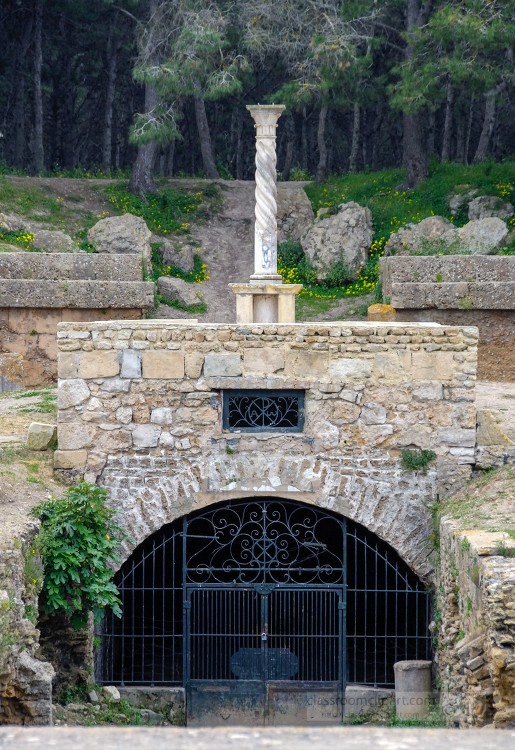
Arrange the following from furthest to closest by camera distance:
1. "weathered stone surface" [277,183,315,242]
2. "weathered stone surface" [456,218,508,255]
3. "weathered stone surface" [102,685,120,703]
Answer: "weathered stone surface" [277,183,315,242]
"weathered stone surface" [456,218,508,255]
"weathered stone surface" [102,685,120,703]

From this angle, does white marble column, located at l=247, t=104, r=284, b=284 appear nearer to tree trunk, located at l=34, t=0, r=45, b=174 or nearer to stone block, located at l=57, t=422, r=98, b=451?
stone block, located at l=57, t=422, r=98, b=451

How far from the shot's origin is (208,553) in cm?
1010

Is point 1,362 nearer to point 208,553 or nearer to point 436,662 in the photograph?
point 208,553

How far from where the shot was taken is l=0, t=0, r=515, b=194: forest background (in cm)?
1755

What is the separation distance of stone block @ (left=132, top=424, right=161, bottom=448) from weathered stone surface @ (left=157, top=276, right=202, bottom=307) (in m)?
8.16

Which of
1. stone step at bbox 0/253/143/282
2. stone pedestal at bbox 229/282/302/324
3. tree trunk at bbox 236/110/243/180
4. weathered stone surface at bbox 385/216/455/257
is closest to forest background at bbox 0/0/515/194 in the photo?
tree trunk at bbox 236/110/243/180

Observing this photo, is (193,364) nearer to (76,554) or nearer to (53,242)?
(76,554)

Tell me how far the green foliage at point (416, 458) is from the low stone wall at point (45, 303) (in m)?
6.13

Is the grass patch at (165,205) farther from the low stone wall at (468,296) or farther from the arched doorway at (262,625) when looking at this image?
the arched doorway at (262,625)

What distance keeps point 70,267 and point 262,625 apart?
7.40 metres

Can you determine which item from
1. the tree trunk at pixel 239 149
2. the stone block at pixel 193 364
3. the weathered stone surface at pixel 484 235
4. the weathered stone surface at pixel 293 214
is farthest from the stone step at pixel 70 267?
the tree trunk at pixel 239 149

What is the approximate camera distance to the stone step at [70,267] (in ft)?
44.5

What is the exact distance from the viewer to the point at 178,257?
59.4 ft

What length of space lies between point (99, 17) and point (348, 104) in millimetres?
10674
